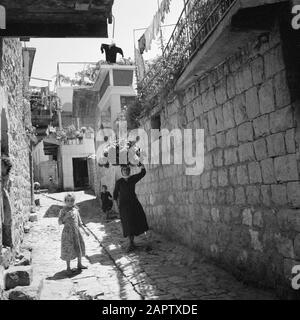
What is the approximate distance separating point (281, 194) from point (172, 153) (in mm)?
3727

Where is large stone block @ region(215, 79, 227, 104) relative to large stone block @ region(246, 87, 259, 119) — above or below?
above

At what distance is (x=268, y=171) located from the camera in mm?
3971

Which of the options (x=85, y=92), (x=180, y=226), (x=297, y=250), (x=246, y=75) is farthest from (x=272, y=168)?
(x=85, y=92)

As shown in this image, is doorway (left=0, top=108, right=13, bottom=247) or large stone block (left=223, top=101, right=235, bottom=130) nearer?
large stone block (left=223, top=101, right=235, bottom=130)

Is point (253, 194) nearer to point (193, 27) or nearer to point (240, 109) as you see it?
point (240, 109)

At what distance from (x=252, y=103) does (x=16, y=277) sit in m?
3.67

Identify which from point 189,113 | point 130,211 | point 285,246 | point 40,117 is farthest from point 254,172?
point 40,117

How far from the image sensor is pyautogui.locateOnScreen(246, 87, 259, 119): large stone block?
4.13 meters

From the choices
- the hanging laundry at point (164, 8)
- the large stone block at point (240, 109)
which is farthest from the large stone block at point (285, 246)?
the hanging laundry at point (164, 8)

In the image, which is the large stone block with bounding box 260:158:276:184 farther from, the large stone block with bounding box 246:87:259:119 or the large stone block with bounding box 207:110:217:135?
the large stone block with bounding box 207:110:217:135

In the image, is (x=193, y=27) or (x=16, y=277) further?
(x=193, y=27)

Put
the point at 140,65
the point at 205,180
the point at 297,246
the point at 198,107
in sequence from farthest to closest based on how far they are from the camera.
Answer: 1. the point at 140,65
2. the point at 198,107
3. the point at 205,180
4. the point at 297,246

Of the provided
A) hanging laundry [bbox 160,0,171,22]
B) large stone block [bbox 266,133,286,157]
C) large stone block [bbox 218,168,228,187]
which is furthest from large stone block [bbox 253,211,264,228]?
hanging laundry [bbox 160,0,171,22]
